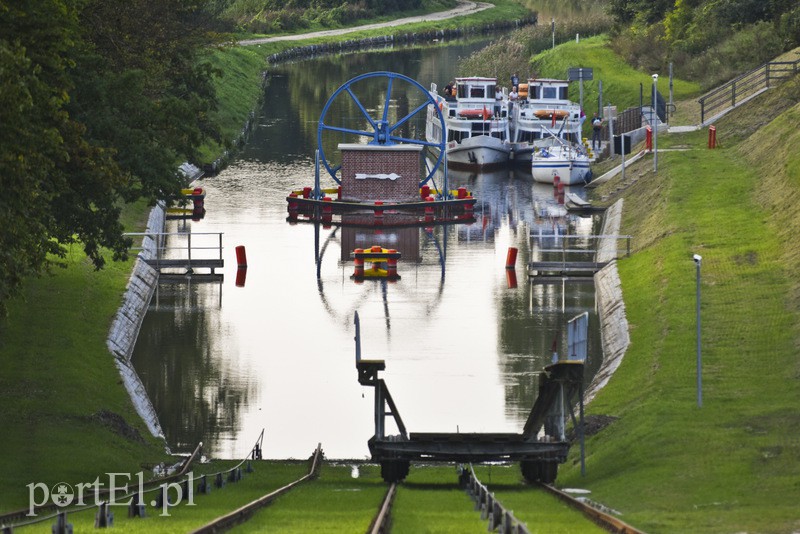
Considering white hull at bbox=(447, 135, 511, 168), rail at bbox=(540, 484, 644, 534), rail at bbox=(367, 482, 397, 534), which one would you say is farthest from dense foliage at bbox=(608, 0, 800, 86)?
rail at bbox=(367, 482, 397, 534)

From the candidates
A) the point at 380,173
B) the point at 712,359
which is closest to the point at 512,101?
the point at 380,173

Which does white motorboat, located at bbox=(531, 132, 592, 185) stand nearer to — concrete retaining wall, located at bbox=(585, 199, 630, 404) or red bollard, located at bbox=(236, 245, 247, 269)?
concrete retaining wall, located at bbox=(585, 199, 630, 404)

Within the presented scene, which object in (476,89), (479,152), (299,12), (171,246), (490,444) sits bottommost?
(490,444)

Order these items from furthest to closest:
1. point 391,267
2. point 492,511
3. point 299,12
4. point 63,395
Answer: point 299,12
point 391,267
point 63,395
point 492,511

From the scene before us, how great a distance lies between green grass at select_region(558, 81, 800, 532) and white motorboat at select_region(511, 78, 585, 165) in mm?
19383

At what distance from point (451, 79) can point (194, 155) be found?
279 feet

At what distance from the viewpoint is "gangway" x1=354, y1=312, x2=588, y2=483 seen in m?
29.2

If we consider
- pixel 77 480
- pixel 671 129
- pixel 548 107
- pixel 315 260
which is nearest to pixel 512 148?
pixel 548 107

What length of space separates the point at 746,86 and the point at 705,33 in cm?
1724

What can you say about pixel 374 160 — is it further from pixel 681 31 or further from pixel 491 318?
pixel 681 31

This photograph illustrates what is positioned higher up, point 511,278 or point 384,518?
point 511,278

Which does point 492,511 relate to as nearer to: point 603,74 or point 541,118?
point 541,118

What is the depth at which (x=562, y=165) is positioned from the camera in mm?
76688

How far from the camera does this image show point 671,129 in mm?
79750
